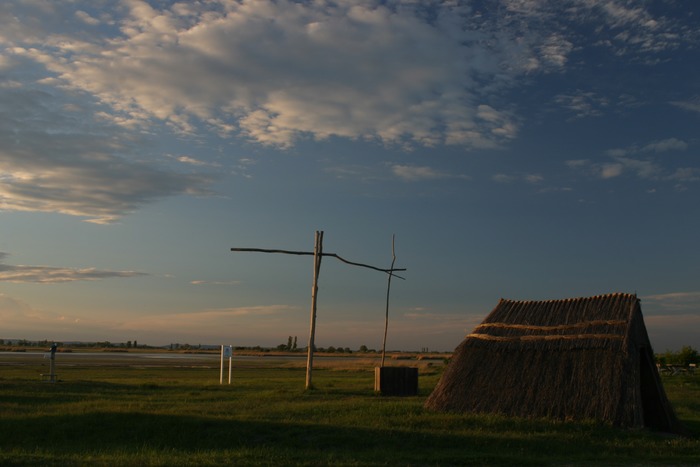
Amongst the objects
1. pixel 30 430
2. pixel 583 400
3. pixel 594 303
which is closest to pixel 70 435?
pixel 30 430

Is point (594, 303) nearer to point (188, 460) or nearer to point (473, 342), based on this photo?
point (473, 342)

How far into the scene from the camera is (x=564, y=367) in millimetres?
19250

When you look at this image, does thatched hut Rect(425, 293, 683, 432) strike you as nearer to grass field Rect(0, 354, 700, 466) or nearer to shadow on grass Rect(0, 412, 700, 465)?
grass field Rect(0, 354, 700, 466)

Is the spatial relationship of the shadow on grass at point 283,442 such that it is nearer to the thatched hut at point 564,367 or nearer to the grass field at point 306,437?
the grass field at point 306,437

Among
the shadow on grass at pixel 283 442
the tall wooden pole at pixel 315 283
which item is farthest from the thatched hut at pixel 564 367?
the tall wooden pole at pixel 315 283

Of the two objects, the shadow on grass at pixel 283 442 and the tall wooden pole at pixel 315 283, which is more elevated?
the tall wooden pole at pixel 315 283

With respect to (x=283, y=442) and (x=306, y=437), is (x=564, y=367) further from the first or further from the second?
(x=283, y=442)

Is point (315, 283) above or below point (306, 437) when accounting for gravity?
above

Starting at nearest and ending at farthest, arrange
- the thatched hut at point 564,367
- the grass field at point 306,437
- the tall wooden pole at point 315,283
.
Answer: the grass field at point 306,437, the thatched hut at point 564,367, the tall wooden pole at point 315,283

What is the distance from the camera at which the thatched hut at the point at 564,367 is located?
18094mm

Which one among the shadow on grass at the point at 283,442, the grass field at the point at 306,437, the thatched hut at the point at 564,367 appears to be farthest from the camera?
the thatched hut at the point at 564,367

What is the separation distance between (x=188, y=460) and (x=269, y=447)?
2666mm

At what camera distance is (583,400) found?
18.2 meters

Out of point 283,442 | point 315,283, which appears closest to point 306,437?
point 283,442
